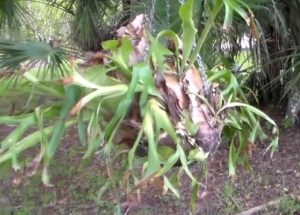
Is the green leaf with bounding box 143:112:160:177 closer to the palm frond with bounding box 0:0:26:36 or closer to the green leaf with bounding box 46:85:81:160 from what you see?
the green leaf with bounding box 46:85:81:160

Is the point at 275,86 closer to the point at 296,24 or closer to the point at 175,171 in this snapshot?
the point at 296,24

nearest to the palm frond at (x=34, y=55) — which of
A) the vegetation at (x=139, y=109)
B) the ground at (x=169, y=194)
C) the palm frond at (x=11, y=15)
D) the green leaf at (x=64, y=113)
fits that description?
the ground at (x=169, y=194)

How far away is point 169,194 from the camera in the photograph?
4215 millimetres

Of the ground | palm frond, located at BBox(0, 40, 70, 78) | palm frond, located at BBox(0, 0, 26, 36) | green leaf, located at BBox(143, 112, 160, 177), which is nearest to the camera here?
green leaf, located at BBox(143, 112, 160, 177)

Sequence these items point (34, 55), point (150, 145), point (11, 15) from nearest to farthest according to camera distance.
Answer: point (150, 145) < point (34, 55) < point (11, 15)

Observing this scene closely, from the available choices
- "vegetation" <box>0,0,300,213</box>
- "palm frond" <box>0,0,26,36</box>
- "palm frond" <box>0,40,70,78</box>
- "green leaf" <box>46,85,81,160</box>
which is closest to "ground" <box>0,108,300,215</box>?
"palm frond" <box>0,40,70,78</box>

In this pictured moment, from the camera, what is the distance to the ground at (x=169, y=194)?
159 inches

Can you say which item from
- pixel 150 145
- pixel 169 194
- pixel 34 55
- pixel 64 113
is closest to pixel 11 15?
pixel 34 55

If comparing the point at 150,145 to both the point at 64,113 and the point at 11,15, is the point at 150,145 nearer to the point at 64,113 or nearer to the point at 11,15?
the point at 64,113

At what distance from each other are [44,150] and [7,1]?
393cm

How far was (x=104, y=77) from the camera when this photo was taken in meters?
1.58

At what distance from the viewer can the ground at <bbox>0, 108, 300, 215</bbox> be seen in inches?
159

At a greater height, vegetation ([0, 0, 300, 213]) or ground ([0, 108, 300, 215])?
vegetation ([0, 0, 300, 213])

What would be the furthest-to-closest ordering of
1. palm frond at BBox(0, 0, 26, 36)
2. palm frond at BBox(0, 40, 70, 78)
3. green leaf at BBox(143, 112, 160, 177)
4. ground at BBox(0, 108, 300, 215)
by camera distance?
palm frond at BBox(0, 0, 26, 36) → ground at BBox(0, 108, 300, 215) → palm frond at BBox(0, 40, 70, 78) → green leaf at BBox(143, 112, 160, 177)
